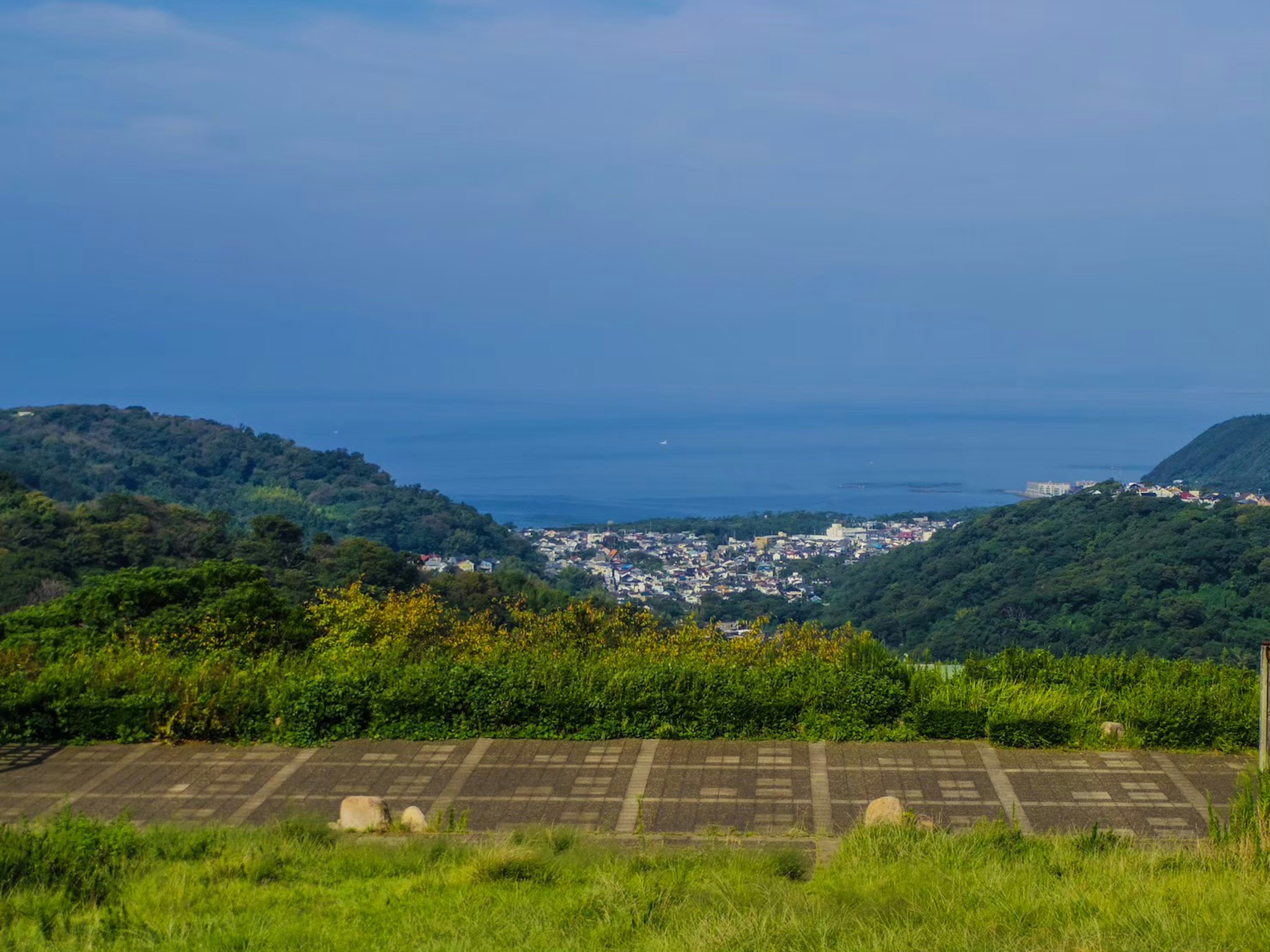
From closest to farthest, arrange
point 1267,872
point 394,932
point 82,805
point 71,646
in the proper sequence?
point 394,932 < point 1267,872 < point 82,805 < point 71,646

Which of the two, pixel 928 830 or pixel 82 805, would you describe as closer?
pixel 928 830

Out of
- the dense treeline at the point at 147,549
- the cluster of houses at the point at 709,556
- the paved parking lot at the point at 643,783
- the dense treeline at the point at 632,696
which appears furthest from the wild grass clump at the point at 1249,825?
the cluster of houses at the point at 709,556

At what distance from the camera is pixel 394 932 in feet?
17.9

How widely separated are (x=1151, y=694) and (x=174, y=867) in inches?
255

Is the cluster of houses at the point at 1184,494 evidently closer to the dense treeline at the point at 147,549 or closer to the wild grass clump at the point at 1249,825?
the dense treeline at the point at 147,549

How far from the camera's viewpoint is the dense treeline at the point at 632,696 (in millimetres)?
9055

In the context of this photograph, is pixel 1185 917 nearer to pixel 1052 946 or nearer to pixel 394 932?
pixel 1052 946

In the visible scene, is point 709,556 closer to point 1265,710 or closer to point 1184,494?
point 1184,494

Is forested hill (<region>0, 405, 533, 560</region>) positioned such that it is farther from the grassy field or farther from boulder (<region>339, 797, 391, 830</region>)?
the grassy field

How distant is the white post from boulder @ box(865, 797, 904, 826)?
1.89m

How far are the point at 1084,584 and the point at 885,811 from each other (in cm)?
1738

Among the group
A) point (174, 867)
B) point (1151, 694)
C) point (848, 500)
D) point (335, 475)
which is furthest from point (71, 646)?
point (848, 500)

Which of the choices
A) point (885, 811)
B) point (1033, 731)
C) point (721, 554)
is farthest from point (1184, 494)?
point (885, 811)

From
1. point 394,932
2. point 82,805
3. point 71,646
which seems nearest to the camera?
point 394,932
